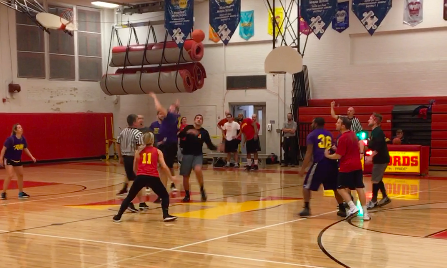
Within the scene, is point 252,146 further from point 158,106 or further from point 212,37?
point 158,106

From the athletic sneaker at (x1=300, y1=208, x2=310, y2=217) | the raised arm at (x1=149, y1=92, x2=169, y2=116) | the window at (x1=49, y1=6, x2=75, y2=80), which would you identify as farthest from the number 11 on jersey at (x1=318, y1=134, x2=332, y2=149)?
the window at (x1=49, y1=6, x2=75, y2=80)

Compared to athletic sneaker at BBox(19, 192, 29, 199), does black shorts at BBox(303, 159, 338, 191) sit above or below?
above

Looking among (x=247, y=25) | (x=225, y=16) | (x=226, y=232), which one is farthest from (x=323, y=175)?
(x=247, y=25)

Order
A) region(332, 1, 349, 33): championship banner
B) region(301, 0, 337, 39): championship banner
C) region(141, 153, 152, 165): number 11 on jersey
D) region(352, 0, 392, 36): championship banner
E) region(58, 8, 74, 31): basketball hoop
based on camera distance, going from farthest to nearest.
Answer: region(58, 8, 74, 31): basketball hoop
region(332, 1, 349, 33): championship banner
region(301, 0, 337, 39): championship banner
region(352, 0, 392, 36): championship banner
region(141, 153, 152, 165): number 11 on jersey

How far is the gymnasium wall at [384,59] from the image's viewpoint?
21.3 metres

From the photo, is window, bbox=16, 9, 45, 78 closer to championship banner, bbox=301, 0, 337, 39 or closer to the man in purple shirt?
championship banner, bbox=301, 0, 337, 39

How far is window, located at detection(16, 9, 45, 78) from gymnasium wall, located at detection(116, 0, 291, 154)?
4.63 m

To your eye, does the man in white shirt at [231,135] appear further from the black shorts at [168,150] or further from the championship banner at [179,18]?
the black shorts at [168,150]

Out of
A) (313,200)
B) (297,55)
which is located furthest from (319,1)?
(313,200)

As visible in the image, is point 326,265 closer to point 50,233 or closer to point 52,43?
point 50,233

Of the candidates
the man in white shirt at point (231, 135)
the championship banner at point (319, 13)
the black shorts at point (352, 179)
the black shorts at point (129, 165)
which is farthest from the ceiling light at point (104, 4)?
the black shorts at point (352, 179)

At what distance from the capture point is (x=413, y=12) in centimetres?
2134

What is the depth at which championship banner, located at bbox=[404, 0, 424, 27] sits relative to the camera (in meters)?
21.3

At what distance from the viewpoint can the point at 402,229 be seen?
921 cm
